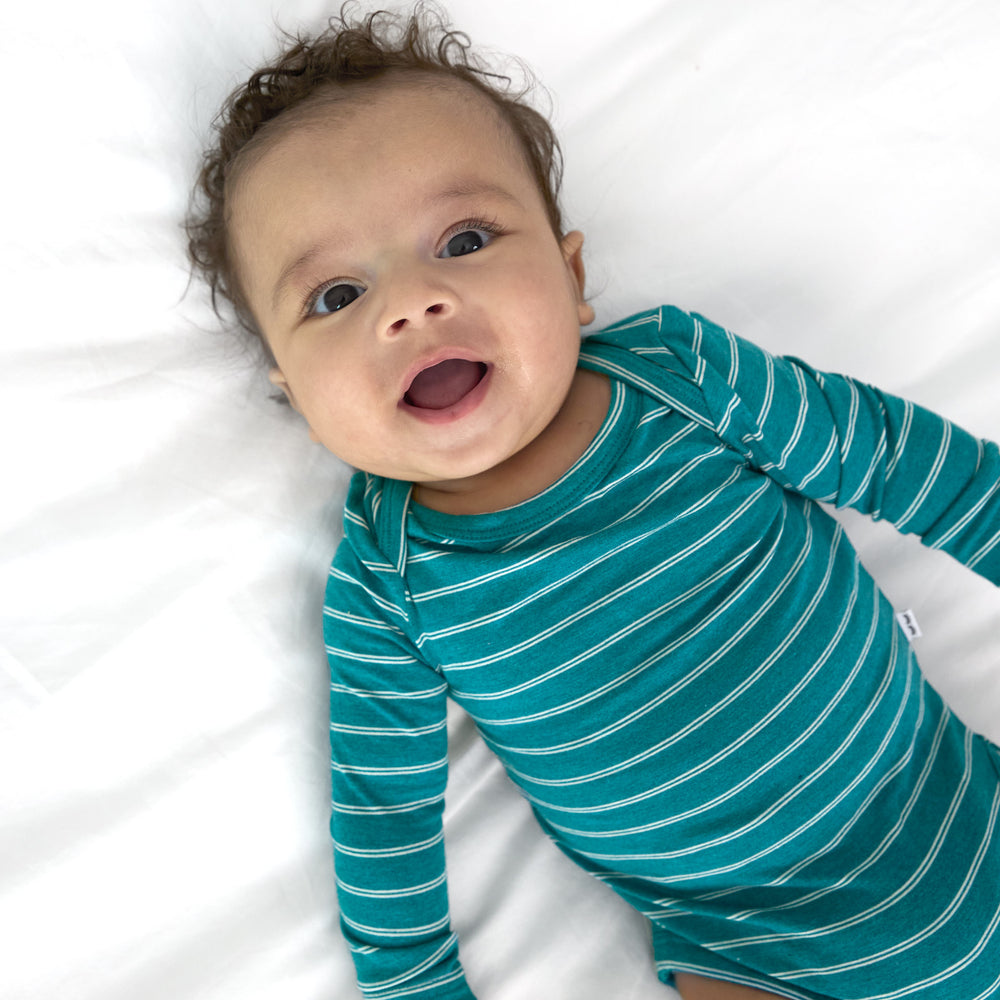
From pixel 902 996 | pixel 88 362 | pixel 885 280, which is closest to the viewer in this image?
pixel 902 996

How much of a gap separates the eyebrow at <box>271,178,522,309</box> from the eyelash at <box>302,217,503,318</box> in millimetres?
23

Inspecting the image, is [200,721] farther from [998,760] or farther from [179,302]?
[998,760]

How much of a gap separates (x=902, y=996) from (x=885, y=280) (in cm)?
79

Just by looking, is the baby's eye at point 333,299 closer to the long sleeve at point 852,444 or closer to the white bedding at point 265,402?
the white bedding at point 265,402

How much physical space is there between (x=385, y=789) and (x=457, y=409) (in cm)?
40

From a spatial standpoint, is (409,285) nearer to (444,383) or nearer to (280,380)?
(444,383)

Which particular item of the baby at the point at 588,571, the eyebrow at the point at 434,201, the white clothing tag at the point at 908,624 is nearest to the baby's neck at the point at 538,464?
the baby at the point at 588,571

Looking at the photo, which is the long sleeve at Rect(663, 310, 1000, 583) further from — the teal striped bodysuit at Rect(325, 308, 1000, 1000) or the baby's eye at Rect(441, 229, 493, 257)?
the baby's eye at Rect(441, 229, 493, 257)

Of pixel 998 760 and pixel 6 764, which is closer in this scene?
pixel 6 764

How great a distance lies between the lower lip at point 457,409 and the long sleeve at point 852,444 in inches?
9.8

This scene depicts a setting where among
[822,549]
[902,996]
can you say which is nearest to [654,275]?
[822,549]

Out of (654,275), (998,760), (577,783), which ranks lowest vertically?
(998,760)

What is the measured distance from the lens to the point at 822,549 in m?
0.98

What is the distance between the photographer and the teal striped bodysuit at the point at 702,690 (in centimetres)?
89
